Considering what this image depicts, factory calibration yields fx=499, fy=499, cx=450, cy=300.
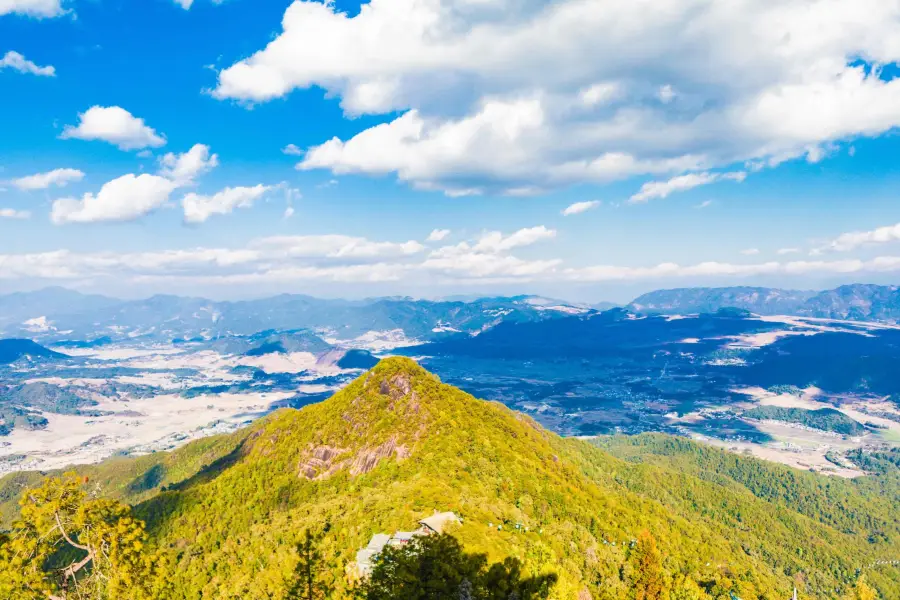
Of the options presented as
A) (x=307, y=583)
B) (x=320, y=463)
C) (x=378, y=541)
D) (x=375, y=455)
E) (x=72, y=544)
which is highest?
(x=72, y=544)

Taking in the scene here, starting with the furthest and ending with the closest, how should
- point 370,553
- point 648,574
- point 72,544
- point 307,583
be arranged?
point 648,574
point 370,553
point 307,583
point 72,544

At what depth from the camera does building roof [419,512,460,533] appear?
55781 millimetres

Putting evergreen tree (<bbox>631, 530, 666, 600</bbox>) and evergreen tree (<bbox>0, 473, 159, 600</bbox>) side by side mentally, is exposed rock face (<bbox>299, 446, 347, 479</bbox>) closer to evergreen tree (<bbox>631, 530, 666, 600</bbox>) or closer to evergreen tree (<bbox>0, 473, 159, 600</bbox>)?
evergreen tree (<bbox>631, 530, 666, 600</bbox>)

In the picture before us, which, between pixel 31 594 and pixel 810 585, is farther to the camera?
pixel 810 585

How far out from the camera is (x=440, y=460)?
97.9m

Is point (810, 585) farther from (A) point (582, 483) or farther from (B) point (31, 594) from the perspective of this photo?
(B) point (31, 594)

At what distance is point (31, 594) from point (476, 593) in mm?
31403

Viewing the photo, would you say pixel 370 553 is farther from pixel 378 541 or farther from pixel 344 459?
pixel 344 459

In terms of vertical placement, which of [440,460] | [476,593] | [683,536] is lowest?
[683,536]

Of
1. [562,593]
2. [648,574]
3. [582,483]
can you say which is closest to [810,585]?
[582,483]

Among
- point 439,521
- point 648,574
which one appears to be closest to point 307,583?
point 439,521

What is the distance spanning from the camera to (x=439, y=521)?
190 feet

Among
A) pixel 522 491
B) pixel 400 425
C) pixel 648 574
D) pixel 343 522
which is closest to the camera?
pixel 648 574

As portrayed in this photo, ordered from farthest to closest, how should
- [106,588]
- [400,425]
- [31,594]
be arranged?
[400,425]
[106,588]
[31,594]
